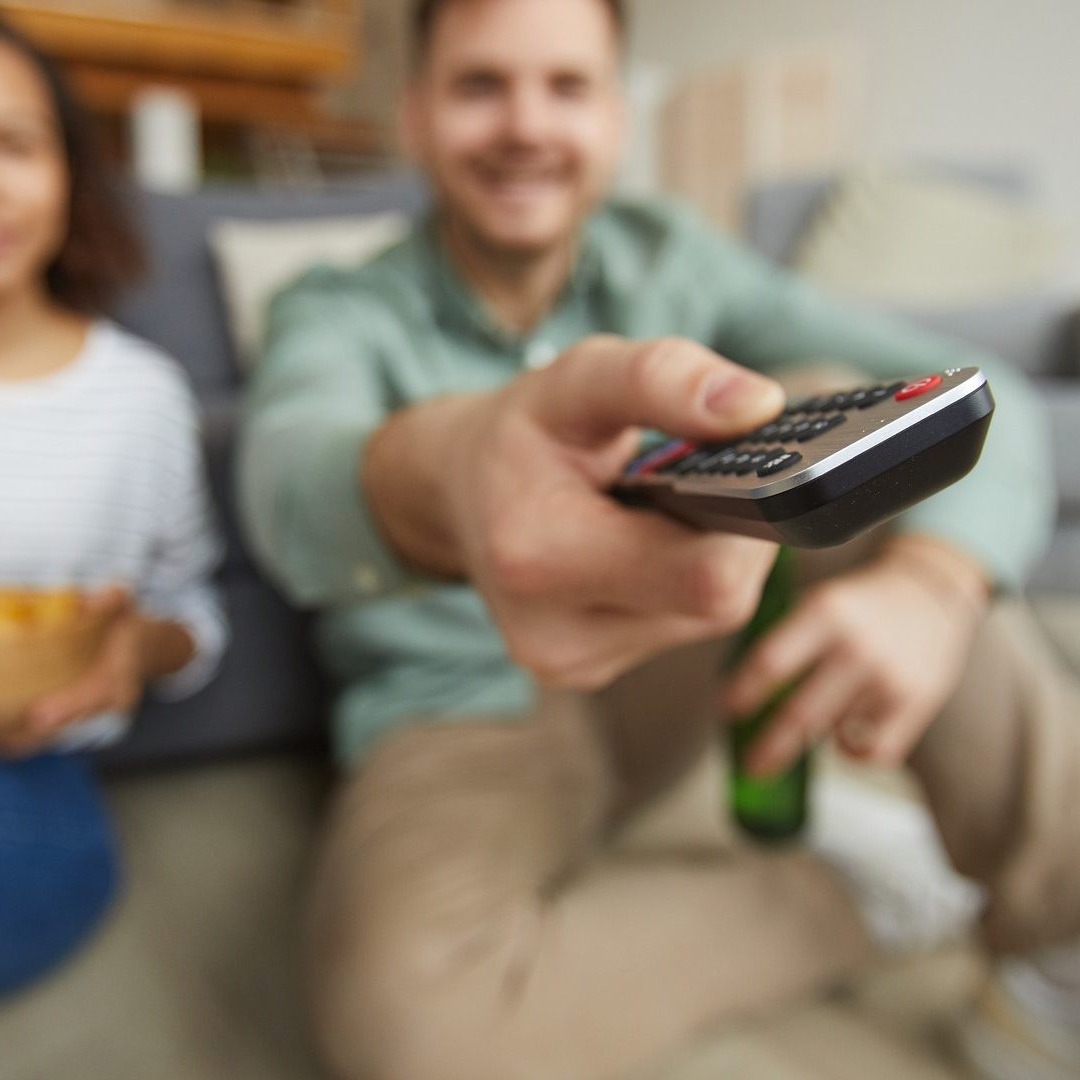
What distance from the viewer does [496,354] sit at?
687 millimetres

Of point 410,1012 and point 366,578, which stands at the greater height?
point 366,578

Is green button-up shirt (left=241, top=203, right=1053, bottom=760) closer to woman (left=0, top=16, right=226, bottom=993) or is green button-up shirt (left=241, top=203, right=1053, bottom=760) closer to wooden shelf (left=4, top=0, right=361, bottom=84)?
woman (left=0, top=16, right=226, bottom=993)

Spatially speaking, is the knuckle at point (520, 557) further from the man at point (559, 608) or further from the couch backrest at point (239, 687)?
the couch backrest at point (239, 687)

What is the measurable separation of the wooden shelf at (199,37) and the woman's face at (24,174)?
104 inches

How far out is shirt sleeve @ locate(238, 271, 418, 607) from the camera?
1.34ft

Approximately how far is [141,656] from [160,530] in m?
0.10

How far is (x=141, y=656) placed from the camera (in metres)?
0.70

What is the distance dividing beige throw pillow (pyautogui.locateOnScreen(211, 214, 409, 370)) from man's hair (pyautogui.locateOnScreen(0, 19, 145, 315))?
39 centimetres

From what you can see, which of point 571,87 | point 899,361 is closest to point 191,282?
point 571,87

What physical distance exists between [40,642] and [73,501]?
15cm

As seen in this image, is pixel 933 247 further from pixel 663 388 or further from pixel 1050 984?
pixel 663 388

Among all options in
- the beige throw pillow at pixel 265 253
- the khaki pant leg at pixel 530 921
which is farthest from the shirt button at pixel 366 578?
the beige throw pillow at pixel 265 253

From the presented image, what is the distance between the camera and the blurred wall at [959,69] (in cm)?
236

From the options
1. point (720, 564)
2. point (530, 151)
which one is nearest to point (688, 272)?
point (530, 151)
